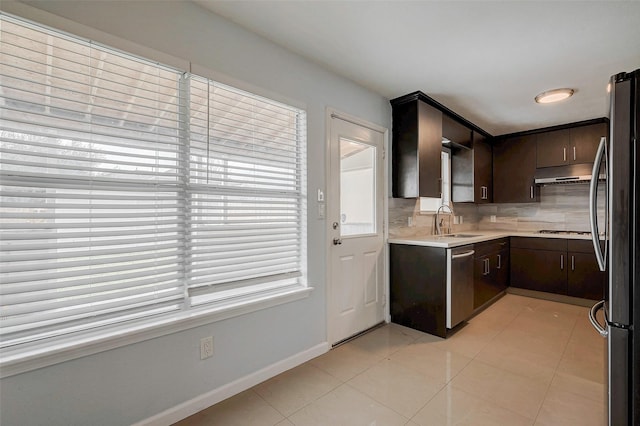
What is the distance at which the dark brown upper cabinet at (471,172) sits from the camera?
4047 mm

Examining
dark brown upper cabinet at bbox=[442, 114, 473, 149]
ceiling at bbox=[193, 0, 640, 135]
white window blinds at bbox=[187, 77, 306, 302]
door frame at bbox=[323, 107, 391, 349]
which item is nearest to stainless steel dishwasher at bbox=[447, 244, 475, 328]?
door frame at bbox=[323, 107, 391, 349]

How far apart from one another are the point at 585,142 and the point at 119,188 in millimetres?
5205

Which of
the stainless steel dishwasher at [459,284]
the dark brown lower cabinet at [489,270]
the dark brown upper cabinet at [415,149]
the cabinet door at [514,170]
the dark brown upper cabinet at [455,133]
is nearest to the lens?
the stainless steel dishwasher at [459,284]

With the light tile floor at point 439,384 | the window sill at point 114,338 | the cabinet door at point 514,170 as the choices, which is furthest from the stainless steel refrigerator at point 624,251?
the cabinet door at point 514,170

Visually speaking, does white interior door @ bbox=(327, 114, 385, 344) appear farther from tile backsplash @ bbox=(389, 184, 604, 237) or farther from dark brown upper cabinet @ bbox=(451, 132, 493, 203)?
dark brown upper cabinet @ bbox=(451, 132, 493, 203)

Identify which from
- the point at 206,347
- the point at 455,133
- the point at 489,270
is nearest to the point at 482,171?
the point at 455,133

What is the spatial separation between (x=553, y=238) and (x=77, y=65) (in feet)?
16.4

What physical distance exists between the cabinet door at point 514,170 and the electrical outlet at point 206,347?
4.54 meters

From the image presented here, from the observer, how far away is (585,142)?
387cm

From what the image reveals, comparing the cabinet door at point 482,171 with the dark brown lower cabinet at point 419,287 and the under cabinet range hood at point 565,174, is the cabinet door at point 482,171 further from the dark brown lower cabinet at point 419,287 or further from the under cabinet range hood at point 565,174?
the dark brown lower cabinet at point 419,287

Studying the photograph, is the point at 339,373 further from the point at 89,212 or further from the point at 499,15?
the point at 499,15

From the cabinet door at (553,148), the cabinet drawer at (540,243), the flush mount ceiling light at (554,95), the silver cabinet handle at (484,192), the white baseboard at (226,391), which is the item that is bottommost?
the white baseboard at (226,391)

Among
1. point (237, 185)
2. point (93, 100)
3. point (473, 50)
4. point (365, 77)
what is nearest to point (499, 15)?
point (473, 50)

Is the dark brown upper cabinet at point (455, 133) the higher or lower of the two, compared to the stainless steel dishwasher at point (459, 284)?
higher
